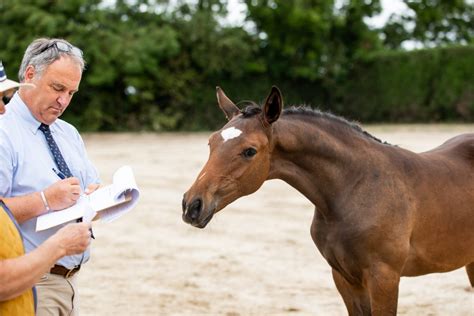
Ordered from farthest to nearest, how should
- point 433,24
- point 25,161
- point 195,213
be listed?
point 433,24 < point 195,213 < point 25,161

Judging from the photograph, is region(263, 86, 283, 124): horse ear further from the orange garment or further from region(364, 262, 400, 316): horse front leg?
the orange garment

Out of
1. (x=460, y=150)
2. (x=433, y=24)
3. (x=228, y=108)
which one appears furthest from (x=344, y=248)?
(x=433, y=24)

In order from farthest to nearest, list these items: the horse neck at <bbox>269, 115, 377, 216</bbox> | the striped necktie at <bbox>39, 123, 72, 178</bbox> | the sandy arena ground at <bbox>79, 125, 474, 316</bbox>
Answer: the sandy arena ground at <bbox>79, 125, 474, 316</bbox> < the horse neck at <bbox>269, 115, 377, 216</bbox> < the striped necktie at <bbox>39, 123, 72, 178</bbox>

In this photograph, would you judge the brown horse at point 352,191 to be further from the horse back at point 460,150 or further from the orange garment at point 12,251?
the orange garment at point 12,251

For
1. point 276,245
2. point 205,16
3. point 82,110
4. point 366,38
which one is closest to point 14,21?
point 82,110

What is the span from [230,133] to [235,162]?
16 cm

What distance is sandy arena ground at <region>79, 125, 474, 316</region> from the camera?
630cm

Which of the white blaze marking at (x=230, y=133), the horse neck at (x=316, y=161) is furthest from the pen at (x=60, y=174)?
the horse neck at (x=316, y=161)

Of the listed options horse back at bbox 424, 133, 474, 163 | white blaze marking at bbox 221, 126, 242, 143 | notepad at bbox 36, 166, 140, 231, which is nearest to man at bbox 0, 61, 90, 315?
notepad at bbox 36, 166, 140, 231

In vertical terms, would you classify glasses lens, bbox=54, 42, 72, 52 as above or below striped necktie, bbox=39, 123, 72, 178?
above

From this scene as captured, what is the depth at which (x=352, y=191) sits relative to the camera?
4.18 meters

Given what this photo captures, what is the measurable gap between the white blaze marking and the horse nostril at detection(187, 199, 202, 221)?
40 cm

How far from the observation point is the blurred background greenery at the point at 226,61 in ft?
92.6

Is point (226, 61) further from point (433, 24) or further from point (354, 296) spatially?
point (354, 296)
